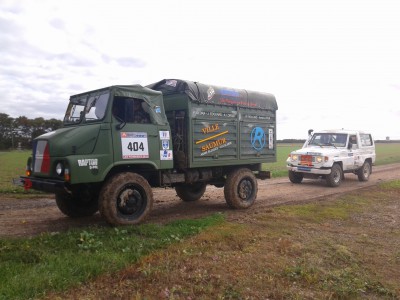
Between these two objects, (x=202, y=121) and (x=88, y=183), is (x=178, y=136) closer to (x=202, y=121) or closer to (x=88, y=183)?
(x=202, y=121)

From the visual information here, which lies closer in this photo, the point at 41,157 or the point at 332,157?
the point at 41,157

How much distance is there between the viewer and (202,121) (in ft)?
27.1

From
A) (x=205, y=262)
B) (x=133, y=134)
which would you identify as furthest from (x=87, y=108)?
(x=205, y=262)

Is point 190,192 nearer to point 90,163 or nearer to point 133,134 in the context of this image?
point 133,134

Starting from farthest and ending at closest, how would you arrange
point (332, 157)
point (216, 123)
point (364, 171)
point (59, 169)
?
point (364, 171) → point (332, 157) → point (216, 123) → point (59, 169)

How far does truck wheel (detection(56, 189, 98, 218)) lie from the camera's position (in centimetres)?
768

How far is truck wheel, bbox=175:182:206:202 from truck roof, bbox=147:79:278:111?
8.40ft

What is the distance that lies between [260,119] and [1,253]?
264 inches

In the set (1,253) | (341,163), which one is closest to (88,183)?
(1,253)

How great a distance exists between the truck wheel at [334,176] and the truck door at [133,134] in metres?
8.77

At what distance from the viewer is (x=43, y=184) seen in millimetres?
6348

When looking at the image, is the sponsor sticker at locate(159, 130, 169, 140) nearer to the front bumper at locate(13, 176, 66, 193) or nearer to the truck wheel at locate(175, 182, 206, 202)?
the front bumper at locate(13, 176, 66, 193)

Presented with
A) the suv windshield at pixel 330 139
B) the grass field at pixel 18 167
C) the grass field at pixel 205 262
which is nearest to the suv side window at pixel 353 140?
the suv windshield at pixel 330 139

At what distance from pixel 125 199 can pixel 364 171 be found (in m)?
12.7
